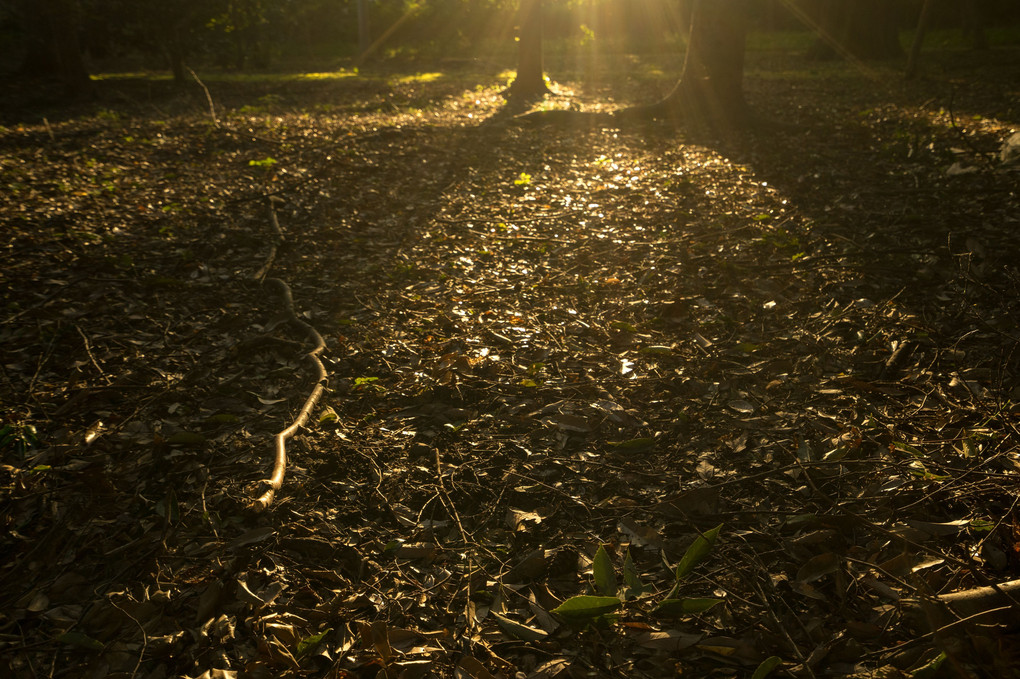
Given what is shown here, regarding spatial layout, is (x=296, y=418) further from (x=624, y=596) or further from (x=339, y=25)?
(x=339, y=25)

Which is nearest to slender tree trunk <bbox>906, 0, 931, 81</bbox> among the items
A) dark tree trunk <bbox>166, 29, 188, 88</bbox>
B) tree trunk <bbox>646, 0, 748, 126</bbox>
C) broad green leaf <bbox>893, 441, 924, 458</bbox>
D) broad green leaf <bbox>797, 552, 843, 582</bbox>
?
tree trunk <bbox>646, 0, 748, 126</bbox>

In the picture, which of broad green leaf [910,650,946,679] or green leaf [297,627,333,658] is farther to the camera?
green leaf [297,627,333,658]

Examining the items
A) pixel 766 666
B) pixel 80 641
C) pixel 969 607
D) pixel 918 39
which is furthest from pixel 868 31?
pixel 80 641

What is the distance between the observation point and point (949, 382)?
3.37m

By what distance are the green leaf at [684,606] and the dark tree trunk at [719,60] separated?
9139 mm

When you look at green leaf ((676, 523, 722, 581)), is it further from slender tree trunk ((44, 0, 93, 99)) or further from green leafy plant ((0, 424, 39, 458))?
slender tree trunk ((44, 0, 93, 99))

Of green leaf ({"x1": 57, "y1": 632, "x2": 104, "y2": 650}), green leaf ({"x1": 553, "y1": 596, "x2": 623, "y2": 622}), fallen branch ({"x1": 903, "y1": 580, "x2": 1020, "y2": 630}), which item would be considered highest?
fallen branch ({"x1": 903, "y1": 580, "x2": 1020, "y2": 630})

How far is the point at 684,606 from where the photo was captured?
7.29 feet

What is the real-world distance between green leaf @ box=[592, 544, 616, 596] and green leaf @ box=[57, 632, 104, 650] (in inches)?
70.1

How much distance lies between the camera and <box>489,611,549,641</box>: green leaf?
2.26m

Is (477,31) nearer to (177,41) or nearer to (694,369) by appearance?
(177,41)

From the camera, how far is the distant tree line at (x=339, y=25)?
51.6ft

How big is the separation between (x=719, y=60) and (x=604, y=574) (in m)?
9.71

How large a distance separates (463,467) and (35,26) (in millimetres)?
18466
